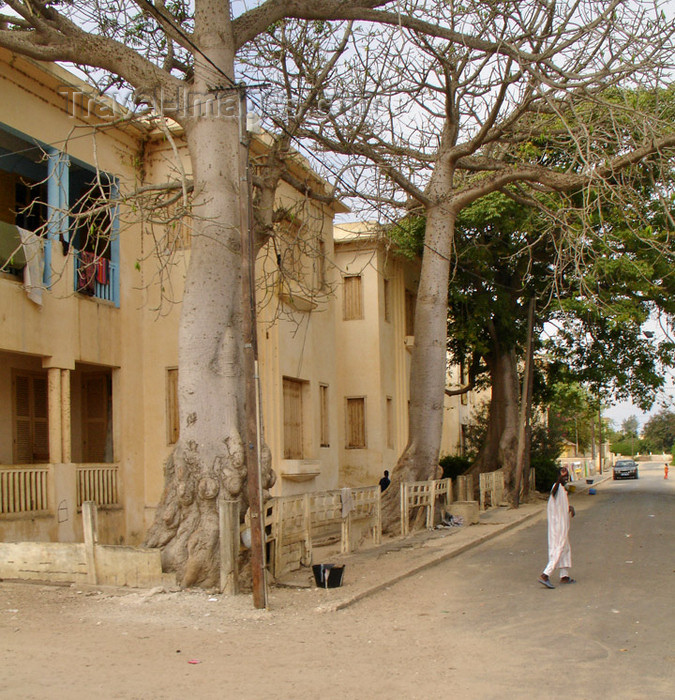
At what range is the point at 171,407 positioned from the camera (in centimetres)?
1772

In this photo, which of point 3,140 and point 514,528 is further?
point 514,528

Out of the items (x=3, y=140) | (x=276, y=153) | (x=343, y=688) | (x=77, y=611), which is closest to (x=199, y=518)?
(x=77, y=611)

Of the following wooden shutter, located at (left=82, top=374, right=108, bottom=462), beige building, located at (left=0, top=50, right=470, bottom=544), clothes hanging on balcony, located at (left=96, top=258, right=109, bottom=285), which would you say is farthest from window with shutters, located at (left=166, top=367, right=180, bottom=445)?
clothes hanging on balcony, located at (left=96, top=258, right=109, bottom=285)

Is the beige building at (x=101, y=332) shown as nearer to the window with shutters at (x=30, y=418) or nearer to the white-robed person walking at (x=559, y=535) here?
the window with shutters at (x=30, y=418)

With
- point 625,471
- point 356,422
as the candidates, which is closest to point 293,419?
point 356,422

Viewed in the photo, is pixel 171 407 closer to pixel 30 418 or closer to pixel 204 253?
pixel 30 418

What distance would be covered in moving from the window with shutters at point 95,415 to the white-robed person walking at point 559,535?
34.5 feet

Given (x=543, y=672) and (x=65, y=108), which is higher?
(x=65, y=108)

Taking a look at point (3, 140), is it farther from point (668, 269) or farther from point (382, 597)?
point (668, 269)

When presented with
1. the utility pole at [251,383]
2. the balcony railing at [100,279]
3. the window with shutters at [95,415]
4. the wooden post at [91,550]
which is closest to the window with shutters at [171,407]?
the window with shutters at [95,415]

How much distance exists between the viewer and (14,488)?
1440 centimetres

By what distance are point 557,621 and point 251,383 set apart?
4.18 metres

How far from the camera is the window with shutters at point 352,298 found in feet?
84.2

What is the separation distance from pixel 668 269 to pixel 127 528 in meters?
16.9
